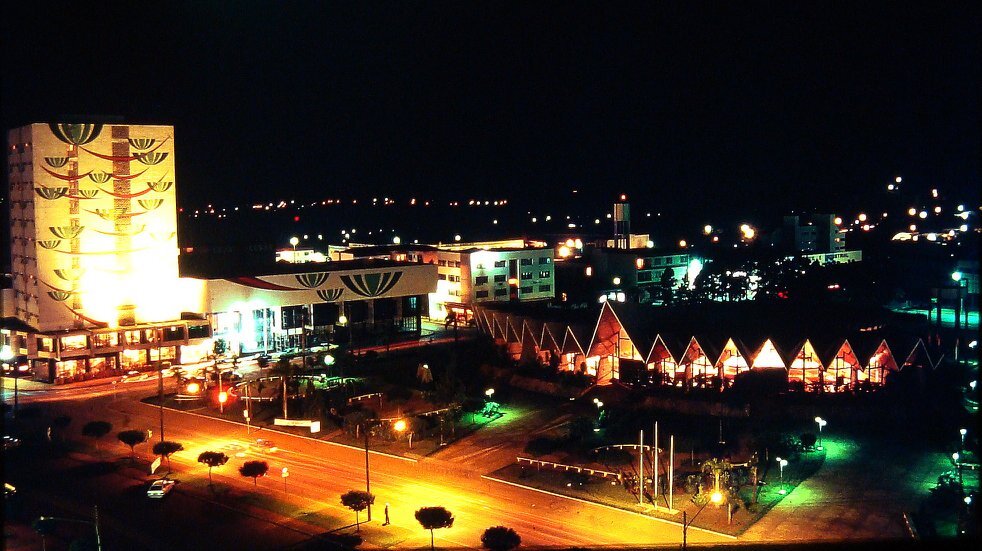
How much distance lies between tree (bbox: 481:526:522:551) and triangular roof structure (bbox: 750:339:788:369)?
508 inches

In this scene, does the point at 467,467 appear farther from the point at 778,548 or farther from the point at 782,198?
the point at 782,198

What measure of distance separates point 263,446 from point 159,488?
395 cm

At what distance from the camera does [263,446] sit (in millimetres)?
21781

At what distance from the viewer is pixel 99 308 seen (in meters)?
33.4

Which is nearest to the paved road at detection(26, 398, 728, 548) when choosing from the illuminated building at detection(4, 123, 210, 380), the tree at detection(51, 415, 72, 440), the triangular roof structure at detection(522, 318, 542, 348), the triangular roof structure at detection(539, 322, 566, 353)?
the tree at detection(51, 415, 72, 440)

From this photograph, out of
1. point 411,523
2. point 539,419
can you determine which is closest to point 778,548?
point 411,523

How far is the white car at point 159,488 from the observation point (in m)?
17.8

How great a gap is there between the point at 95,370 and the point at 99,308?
98.1 inches

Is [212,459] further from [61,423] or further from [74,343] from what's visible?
[74,343]

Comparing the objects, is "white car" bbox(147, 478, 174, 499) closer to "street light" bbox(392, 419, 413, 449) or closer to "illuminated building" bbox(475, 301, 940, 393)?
"street light" bbox(392, 419, 413, 449)

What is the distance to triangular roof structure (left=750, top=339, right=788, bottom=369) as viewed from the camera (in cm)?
2501

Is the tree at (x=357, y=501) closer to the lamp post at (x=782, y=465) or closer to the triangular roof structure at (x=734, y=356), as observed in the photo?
the lamp post at (x=782, y=465)

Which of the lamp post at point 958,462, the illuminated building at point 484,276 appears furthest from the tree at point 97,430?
the illuminated building at point 484,276

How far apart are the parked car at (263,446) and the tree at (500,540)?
886 cm
